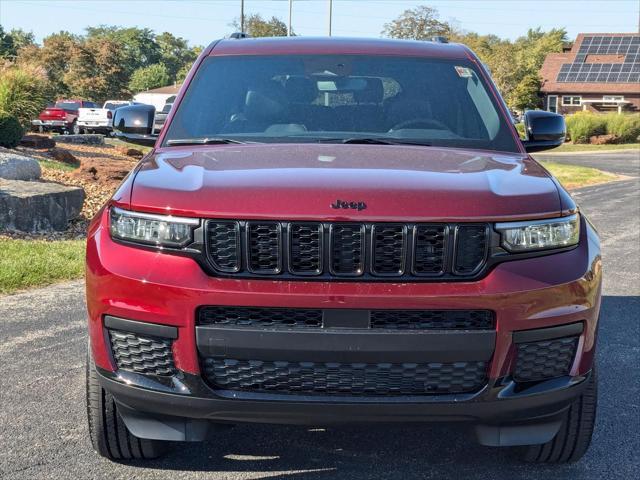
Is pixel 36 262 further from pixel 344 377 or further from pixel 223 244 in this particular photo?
pixel 344 377

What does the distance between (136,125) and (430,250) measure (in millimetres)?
2459

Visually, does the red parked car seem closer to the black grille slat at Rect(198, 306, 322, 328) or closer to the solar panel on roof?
the black grille slat at Rect(198, 306, 322, 328)

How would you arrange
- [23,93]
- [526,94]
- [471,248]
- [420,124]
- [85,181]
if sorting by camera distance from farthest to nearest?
[526,94] < [23,93] < [85,181] < [420,124] < [471,248]

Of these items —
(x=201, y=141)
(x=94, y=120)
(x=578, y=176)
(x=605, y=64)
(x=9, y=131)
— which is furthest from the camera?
(x=605, y=64)

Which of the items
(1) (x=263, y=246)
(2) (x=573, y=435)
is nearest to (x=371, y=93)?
(1) (x=263, y=246)

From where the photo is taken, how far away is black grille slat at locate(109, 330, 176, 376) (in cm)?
312

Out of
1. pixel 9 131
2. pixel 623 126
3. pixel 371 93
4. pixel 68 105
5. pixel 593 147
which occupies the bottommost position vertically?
pixel 593 147

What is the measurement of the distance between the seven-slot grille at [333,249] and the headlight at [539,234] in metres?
0.19

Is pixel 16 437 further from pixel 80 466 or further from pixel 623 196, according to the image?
pixel 623 196

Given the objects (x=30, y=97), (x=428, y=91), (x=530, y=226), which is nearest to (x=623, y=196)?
(x=30, y=97)

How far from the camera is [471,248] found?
314cm

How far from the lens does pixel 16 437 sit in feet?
13.1

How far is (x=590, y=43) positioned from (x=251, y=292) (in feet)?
248

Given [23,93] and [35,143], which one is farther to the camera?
[23,93]
